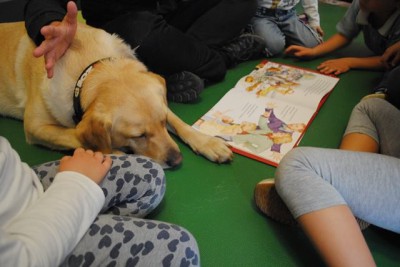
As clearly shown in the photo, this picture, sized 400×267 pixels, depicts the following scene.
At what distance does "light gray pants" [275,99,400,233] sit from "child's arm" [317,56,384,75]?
922 mm

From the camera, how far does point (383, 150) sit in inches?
41.1

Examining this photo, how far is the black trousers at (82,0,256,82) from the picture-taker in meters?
1.43

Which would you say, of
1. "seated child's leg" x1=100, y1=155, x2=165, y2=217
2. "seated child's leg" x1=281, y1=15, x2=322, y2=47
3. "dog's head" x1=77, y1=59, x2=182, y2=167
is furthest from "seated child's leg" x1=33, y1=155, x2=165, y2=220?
"seated child's leg" x1=281, y1=15, x2=322, y2=47

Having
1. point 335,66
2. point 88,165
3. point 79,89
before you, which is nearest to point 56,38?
point 79,89

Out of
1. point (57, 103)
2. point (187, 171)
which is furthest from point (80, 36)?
point (187, 171)

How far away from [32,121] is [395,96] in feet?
4.23

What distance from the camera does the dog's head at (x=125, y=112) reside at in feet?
3.23

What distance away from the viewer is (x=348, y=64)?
1.69 meters

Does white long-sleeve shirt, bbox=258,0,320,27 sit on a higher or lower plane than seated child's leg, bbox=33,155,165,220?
higher

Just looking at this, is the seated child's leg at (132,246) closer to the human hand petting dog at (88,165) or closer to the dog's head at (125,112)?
the human hand petting dog at (88,165)

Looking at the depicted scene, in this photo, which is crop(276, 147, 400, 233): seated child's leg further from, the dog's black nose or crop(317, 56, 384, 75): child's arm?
crop(317, 56, 384, 75): child's arm

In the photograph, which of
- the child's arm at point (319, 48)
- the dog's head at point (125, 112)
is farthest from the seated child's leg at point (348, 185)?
the child's arm at point (319, 48)

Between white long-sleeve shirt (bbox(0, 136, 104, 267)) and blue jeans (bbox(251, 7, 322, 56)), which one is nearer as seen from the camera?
white long-sleeve shirt (bbox(0, 136, 104, 267))

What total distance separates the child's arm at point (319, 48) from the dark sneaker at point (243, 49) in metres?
0.16
